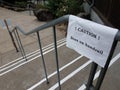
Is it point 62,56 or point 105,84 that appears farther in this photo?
point 62,56

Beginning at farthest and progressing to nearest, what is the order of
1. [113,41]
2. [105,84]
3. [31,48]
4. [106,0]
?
[106,0] < [31,48] < [105,84] < [113,41]

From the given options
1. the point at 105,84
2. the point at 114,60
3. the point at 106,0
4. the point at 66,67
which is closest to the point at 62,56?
the point at 66,67

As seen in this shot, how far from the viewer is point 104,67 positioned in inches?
42.5

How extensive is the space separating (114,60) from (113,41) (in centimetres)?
285

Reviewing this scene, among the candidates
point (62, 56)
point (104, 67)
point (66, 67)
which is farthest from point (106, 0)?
point (104, 67)

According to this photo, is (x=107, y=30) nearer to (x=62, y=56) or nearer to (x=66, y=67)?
(x=66, y=67)

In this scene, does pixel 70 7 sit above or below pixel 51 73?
below

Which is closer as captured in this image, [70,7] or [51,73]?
[51,73]

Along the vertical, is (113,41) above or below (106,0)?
above

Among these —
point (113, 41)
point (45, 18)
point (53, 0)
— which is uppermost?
point (113, 41)

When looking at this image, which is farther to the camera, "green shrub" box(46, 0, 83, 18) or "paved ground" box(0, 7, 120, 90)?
"green shrub" box(46, 0, 83, 18)

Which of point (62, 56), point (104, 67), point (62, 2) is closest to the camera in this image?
point (104, 67)

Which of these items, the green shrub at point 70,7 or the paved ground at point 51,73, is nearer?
the paved ground at point 51,73

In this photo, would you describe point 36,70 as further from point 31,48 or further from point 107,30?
point 107,30
